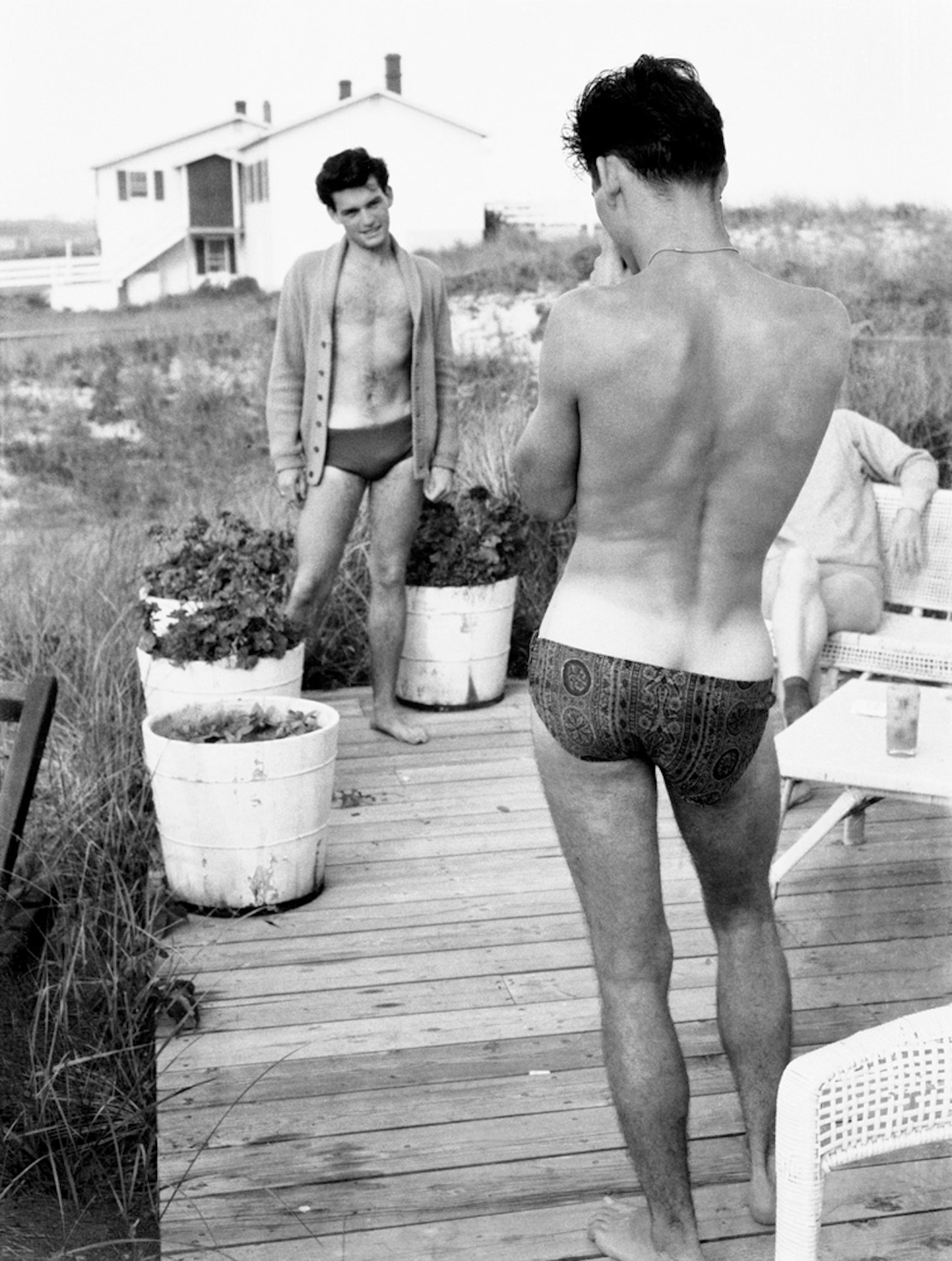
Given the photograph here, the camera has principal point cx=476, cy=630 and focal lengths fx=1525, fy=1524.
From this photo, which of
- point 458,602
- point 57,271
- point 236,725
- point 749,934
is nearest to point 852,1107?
point 749,934

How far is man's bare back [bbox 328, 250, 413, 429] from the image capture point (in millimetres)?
4879

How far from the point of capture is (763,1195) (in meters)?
2.27

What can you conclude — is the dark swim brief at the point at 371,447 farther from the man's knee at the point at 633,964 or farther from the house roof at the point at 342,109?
the man's knee at the point at 633,964

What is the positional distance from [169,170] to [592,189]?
555 cm

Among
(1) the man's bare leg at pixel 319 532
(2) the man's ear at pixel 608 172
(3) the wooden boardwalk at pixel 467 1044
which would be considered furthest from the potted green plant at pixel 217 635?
(2) the man's ear at pixel 608 172

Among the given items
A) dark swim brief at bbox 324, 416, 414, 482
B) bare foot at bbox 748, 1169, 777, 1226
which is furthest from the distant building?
bare foot at bbox 748, 1169, 777, 1226

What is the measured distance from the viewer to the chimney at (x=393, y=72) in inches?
270

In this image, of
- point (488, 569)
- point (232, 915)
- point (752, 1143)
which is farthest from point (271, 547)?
point (752, 1143)

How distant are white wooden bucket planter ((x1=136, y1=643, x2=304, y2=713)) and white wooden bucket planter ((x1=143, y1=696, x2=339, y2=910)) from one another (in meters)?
0.69

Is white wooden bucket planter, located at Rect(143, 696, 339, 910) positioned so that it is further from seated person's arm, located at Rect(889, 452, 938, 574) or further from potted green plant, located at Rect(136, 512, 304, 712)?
seated person's arm, located at Rect(889, 452, 938, 574)

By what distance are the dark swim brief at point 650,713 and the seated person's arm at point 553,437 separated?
0.19m

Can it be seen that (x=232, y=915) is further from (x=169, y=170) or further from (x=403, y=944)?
(x=169, y=170)

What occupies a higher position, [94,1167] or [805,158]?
[805,158]

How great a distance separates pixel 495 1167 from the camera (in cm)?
251
